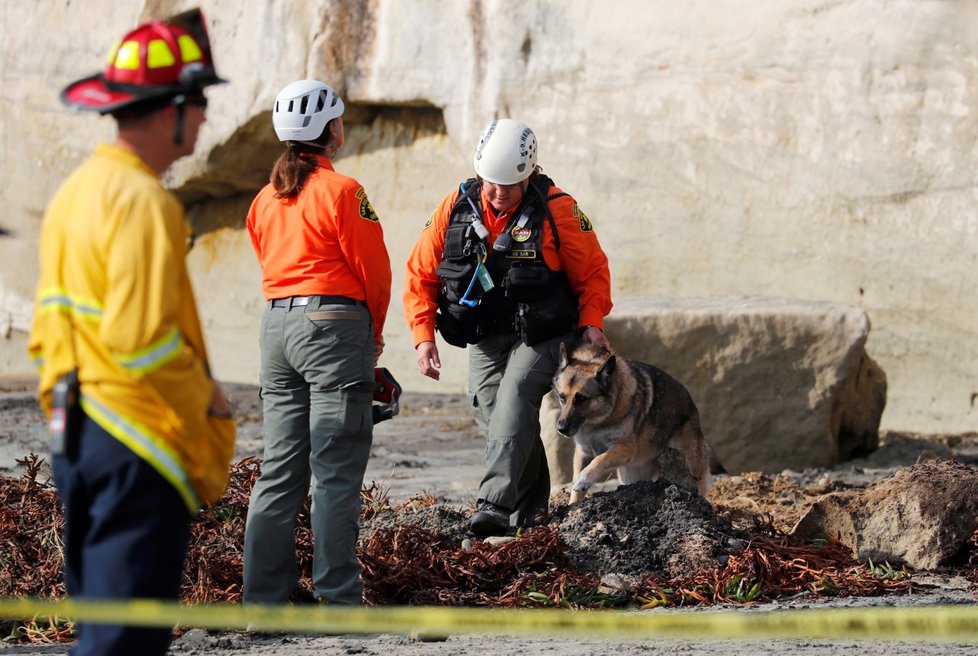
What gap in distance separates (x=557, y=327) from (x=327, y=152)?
69.7 inches

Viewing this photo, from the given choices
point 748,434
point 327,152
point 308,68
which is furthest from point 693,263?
point 327,152

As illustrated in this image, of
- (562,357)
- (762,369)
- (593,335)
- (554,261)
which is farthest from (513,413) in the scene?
(762,369)

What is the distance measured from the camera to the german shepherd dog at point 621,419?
25.7ft

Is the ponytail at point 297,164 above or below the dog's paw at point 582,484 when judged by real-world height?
above

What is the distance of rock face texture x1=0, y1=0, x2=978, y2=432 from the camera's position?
13.1 metres

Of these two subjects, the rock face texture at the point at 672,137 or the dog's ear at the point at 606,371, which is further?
the rock face texture at the point at 672,137

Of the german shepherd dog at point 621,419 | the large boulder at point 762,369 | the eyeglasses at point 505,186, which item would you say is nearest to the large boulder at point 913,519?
the german shepherd dog at point 621,419

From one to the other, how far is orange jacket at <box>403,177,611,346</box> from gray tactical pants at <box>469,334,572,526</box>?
27 centimetres

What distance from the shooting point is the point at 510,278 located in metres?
7.29

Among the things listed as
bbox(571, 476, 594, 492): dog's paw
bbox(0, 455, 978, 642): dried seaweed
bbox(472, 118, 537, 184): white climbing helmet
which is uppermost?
bbox(472, 118, 537, 184): white climbing helmet

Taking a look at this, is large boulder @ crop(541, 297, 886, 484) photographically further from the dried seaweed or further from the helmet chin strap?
the helmet chin strap

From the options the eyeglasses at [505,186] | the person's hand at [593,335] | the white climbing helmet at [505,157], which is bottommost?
the person's hand at [593,335]

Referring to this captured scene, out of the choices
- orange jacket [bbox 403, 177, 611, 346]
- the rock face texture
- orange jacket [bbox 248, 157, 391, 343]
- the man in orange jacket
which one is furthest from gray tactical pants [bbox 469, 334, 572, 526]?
the rock face texture

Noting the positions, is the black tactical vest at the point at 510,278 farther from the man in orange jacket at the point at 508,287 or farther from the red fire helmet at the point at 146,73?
the red fire helmet at the point at 146,73
